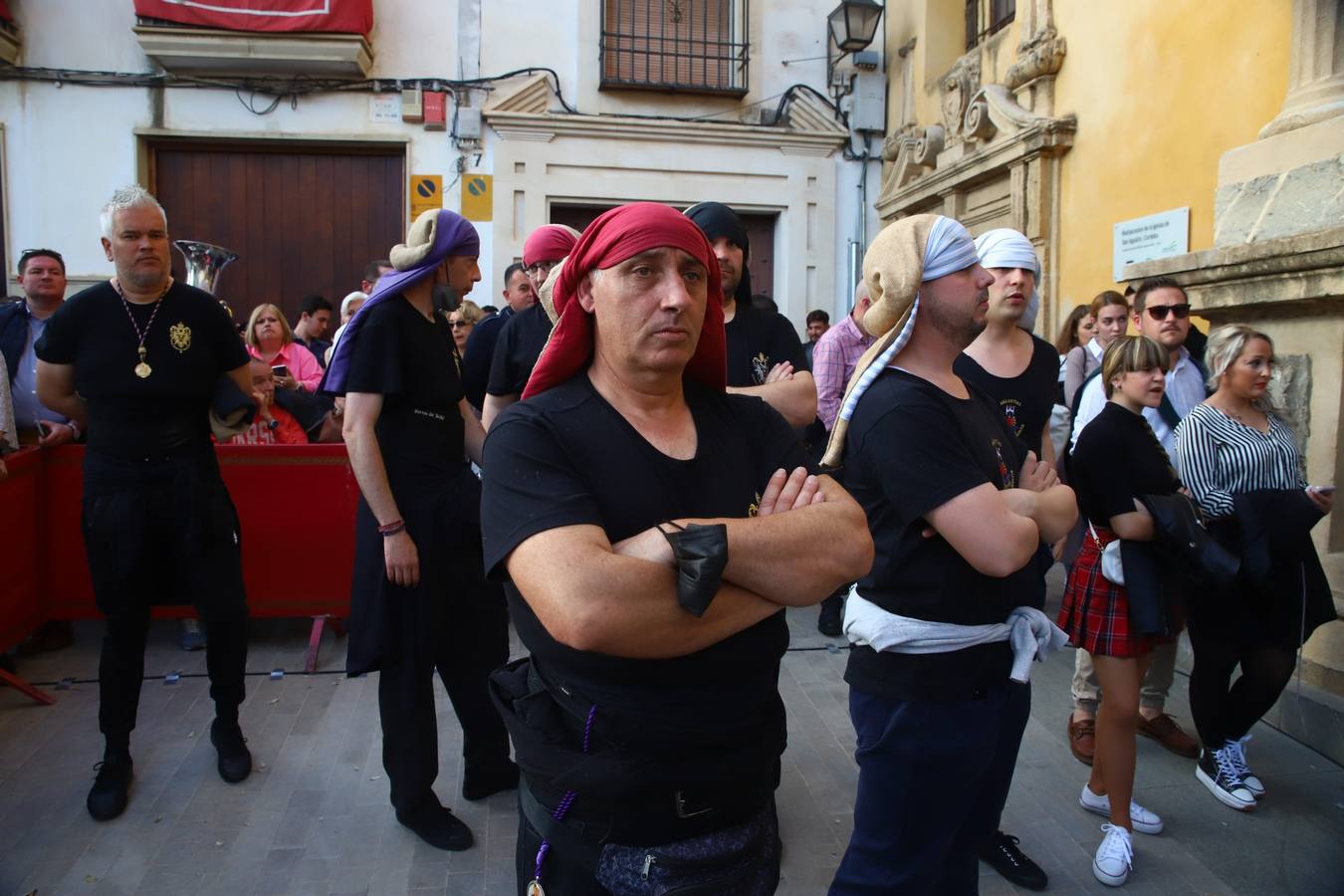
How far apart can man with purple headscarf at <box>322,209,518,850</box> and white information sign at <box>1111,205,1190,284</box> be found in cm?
508

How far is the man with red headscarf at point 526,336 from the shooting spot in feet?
11.6

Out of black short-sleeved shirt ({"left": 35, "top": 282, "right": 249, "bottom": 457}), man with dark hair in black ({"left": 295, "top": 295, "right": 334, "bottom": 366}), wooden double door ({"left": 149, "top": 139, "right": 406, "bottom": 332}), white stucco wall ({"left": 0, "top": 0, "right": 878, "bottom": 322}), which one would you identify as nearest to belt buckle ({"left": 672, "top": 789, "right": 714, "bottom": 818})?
black short-sleeved shirt ({"left": 35, "top": 282, "right": 249, "bottom": 457})

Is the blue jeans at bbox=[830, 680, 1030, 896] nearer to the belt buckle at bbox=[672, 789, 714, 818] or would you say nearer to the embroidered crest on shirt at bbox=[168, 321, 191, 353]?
the belt buckle at bbox=[672, 789, 714, 818]

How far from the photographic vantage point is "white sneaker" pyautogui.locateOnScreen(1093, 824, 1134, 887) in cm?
312

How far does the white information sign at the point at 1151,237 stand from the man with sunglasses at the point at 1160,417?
6.74 feet

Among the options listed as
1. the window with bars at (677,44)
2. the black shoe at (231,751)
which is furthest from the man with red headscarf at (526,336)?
the window with bars at (677,44)

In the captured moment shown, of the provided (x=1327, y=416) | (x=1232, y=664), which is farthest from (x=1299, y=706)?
(x=1327, y=416)

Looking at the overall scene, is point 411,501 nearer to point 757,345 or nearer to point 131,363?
point 131,363

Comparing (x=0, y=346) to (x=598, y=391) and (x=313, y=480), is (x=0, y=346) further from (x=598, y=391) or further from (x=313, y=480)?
(x=598, y=391)

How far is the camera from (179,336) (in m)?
3.62

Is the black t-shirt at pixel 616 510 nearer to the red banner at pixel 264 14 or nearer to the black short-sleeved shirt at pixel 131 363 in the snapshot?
the black short-sleeved shirt at pixel 131 363

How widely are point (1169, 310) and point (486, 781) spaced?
12.2 feet

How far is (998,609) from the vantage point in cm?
233

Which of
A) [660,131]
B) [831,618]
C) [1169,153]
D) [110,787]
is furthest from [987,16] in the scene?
[110,787]
